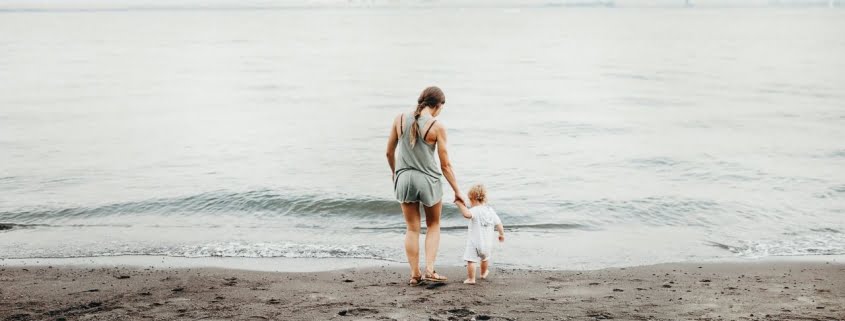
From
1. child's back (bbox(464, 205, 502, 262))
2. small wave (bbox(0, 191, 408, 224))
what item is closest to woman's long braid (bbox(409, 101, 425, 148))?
child's back (bbox(464, 205, 502, 262))

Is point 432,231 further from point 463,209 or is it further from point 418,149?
point 418,149

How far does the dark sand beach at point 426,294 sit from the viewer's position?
5.87 metres

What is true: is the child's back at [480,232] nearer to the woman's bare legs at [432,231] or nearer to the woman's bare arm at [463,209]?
the woman's bare arm at [463,209]

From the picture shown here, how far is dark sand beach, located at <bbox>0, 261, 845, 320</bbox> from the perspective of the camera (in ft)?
19.3

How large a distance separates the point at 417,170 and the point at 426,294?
1.04 metres

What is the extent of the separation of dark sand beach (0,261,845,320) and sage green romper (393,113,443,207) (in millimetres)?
824

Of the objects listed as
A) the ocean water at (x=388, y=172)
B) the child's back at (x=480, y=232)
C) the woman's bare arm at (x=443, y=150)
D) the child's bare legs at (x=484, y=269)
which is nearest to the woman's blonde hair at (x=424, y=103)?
the woman's bare arm at (x=443, y=150)

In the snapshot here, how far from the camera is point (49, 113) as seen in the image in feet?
82.2

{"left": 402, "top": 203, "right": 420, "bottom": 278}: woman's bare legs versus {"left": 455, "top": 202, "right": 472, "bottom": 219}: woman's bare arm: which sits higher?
{"left": 455, "top": 202, "right": 472, "bottom": 219}: woman's bare arm

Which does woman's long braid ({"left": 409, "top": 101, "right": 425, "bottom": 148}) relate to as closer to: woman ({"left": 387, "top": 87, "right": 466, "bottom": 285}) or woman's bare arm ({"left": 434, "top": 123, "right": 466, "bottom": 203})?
woman ({"left": 387, "top": 87, "right": 466, "bottom": 285})

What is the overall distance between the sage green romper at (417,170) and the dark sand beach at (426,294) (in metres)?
0.82

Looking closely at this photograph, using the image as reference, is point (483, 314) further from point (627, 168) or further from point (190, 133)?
point (190, 133)

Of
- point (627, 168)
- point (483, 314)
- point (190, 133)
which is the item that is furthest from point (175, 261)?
point (190, 133)

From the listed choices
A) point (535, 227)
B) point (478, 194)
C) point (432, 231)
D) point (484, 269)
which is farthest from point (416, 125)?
point (535, 227)
